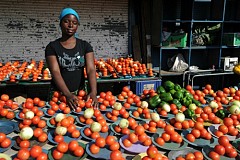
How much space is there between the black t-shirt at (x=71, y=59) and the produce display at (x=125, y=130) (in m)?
0.45

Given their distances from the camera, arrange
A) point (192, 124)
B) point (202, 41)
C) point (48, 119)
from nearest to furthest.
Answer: point (192, 124) → point (48, 119) → point (202, 41)

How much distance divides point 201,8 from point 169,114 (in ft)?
18.7

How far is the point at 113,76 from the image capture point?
17.8 feet

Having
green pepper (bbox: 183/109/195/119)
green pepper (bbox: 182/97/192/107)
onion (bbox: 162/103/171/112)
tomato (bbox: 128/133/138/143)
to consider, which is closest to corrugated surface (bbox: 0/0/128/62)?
green pepper (bbox: 182/97/192/107)

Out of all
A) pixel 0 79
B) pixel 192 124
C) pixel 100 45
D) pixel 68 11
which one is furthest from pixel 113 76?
pixel 192 124

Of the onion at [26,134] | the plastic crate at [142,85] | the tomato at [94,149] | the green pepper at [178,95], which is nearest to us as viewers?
the tomato at [94,149]

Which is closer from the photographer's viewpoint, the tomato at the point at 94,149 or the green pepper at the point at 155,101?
the tomato at the point at 94,149

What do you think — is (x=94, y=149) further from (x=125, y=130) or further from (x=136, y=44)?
(x=136, y=44)

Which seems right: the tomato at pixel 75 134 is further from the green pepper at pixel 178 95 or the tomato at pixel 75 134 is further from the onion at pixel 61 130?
the green pepper at pixel 178 95

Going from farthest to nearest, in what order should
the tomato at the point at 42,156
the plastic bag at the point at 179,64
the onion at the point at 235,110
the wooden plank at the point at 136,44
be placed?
the wooden plank at the point at 136,44, the plastic bag at the point at 179,64, the onion at the point at 235,110, the tomato at the point at 42,156

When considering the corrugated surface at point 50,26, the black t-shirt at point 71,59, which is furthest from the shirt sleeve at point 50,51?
the corrugated surface at point 50,26

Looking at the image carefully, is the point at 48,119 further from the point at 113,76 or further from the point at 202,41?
the point at 202,41

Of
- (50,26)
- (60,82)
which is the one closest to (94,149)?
(60,82)

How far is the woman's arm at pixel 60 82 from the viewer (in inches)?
103
